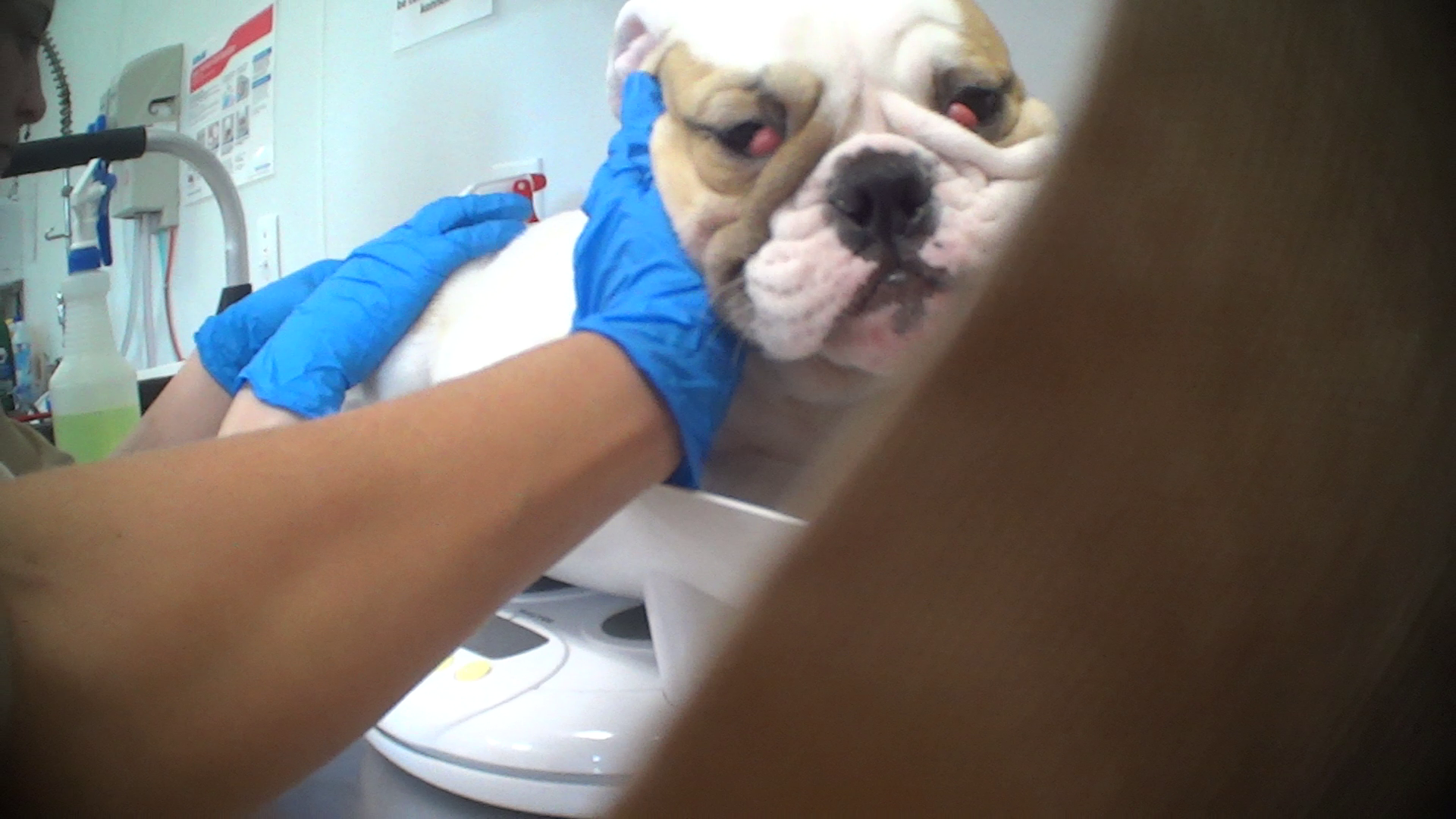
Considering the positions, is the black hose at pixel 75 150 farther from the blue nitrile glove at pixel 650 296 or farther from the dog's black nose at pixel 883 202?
the dog's black nose at pixel 883 202

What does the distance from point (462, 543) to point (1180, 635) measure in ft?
0.66

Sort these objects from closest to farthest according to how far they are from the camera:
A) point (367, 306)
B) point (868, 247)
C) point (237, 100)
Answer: point (868, 247), point (367, 306), point (237, 100)

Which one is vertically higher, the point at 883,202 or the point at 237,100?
the point at 237,100

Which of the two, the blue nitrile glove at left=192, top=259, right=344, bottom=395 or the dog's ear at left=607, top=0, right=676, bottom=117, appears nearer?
the dog's ear at left=607, top=0, right=676, bottom=117

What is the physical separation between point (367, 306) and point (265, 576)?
18.0 inches

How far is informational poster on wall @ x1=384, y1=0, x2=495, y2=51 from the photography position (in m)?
0.88

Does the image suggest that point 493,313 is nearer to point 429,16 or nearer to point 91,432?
point 91,432

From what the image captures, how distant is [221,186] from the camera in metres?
1.03

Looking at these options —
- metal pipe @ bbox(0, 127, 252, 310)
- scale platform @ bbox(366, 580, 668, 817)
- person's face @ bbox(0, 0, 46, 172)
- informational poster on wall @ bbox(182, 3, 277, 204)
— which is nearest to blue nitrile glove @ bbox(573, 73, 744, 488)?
scale platform @ bbox(366, 580, 668, 817)

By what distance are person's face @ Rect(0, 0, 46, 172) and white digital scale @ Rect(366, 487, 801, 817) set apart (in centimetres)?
49

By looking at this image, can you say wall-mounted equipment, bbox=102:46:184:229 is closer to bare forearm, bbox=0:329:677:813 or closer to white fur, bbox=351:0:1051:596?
white fur, bbox=351:0:1051:596

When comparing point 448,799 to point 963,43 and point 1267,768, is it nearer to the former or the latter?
point 1267,768

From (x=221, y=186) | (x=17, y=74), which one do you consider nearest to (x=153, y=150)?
(x=221, y=186)

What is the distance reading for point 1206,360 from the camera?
4.3 inches
